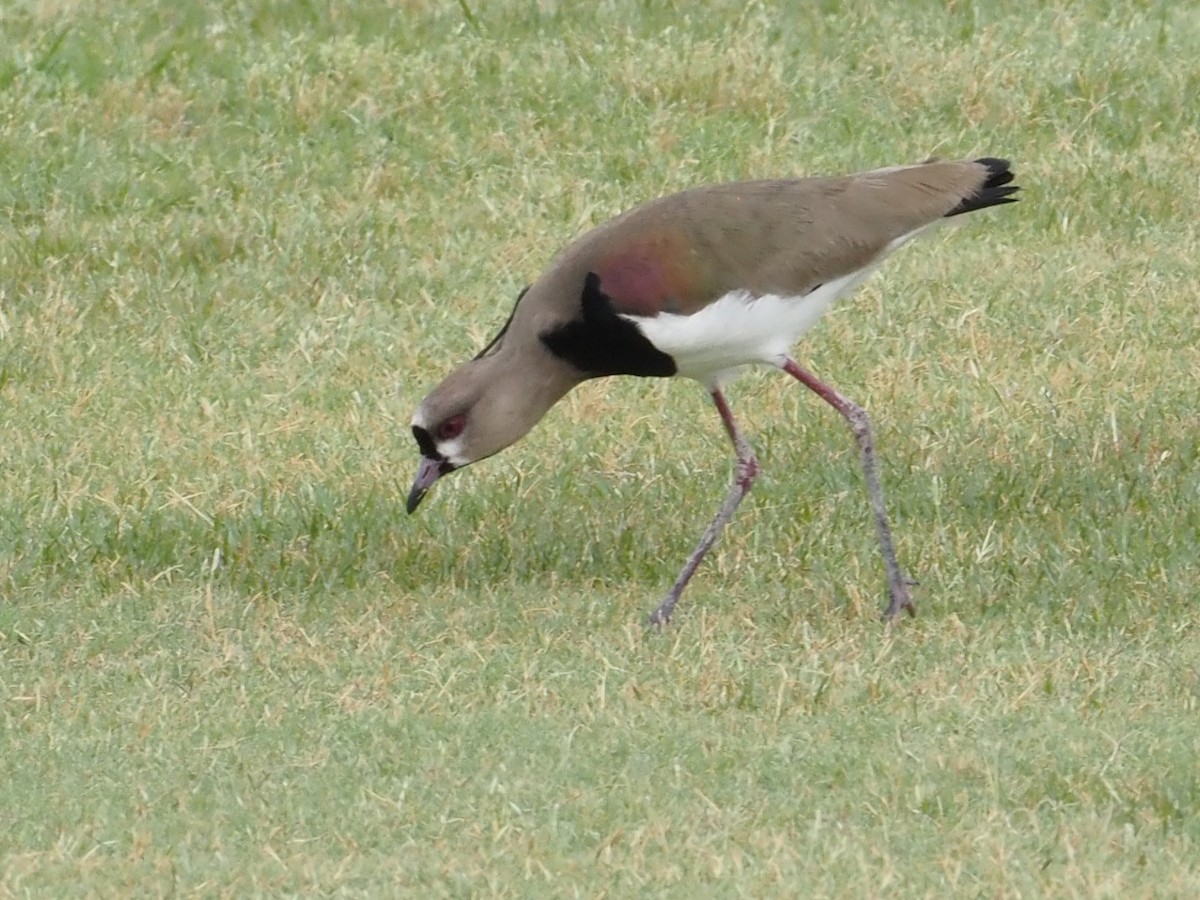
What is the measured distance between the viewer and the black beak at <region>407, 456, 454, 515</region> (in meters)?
6.90

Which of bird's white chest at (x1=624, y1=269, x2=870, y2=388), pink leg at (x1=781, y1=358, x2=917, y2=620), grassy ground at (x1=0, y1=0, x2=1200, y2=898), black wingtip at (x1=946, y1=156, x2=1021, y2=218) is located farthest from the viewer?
black wingtip at (x1=946, y1=156, x2=1021, y2=218)

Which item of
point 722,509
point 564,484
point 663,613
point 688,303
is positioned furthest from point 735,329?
point 564,484

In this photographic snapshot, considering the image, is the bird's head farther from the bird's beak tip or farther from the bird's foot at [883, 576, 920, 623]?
the bird's foot at [883, 576, 920, 623]

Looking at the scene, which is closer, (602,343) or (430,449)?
(602,343)

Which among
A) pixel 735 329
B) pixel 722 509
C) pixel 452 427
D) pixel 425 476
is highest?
pixel 735 329

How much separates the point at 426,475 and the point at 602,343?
67cm

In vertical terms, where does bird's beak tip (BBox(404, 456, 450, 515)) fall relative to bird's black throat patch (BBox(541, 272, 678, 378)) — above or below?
below

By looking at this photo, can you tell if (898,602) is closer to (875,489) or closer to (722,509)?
(875,489)

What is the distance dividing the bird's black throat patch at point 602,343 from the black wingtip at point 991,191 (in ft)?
3.61

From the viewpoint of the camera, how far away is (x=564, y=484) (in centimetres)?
788

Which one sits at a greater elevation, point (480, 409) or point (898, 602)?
point (480, 409)

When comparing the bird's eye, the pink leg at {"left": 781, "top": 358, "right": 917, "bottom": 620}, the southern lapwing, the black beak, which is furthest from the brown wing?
the black beak

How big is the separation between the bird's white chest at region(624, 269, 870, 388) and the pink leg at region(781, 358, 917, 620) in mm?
119

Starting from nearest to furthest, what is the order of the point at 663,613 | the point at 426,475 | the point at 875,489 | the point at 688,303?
the point at 688,303 < the point at 663,613 < the point at 426,475 < the point at 875,489
